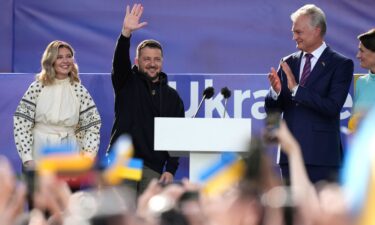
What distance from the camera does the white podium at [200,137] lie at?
706 cm

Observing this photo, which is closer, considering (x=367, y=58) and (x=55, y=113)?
(x=367, y=58)

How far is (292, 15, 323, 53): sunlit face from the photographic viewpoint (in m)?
7.18

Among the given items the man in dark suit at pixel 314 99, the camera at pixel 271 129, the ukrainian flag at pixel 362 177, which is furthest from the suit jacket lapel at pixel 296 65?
the ukrainian flag at pixel 362 177

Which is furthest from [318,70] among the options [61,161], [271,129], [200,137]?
[61,161]

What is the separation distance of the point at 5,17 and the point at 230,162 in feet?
23.5

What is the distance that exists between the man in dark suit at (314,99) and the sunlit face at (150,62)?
1.12 meters

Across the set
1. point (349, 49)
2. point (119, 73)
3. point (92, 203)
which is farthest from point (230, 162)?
point (349, 49)

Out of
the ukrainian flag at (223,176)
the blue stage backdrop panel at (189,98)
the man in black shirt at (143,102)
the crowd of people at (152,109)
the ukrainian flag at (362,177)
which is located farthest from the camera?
the blue stage backdrop panel at (189,98)

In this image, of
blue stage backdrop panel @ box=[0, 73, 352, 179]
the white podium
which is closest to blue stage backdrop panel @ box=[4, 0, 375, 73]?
blue stage backdrop panel @ box=[0, 73, 352, 179]

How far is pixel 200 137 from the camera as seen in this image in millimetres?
7105

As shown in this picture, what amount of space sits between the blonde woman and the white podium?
36.3 inches

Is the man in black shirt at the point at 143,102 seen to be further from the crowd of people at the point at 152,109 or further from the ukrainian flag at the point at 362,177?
the ukrainian flag at the point at 362,177

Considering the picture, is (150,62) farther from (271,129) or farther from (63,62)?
(271,129)

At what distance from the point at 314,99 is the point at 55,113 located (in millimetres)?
2044
